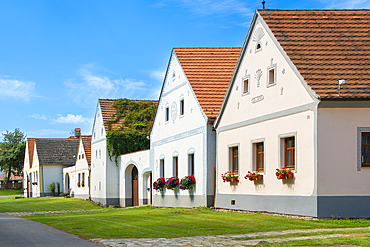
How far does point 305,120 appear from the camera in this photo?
17156 millimetres

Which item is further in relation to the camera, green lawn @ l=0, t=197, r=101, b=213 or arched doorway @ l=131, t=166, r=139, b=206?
arched doorway @ l=131, t=166, r=139, b=206

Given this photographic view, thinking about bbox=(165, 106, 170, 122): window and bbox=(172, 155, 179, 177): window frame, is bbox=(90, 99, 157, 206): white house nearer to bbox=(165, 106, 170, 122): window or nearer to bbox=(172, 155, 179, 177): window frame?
bbox=(165, 106, 170, 122): window

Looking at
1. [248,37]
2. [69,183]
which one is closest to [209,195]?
[248,37]

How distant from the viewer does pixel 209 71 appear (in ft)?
90.6

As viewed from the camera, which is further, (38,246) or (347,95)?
(347,95)

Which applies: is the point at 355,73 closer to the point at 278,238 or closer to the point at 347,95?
the point at 347,95

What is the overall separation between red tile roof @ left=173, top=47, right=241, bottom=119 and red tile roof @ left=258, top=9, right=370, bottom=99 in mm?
6531

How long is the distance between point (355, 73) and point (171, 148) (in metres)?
14.7

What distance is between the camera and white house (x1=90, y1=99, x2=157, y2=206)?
1405 inches

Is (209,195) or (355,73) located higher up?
(355,73)

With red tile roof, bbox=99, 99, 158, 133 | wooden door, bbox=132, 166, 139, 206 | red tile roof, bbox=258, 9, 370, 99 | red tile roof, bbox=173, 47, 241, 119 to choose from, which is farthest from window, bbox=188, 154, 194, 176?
red tile roof, bbox=99, 99, 158, 133

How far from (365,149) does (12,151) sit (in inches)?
3021

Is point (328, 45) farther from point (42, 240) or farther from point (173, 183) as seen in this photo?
point (173, 183)

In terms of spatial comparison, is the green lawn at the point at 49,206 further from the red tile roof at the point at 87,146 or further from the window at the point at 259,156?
the window at the point at 259,156
